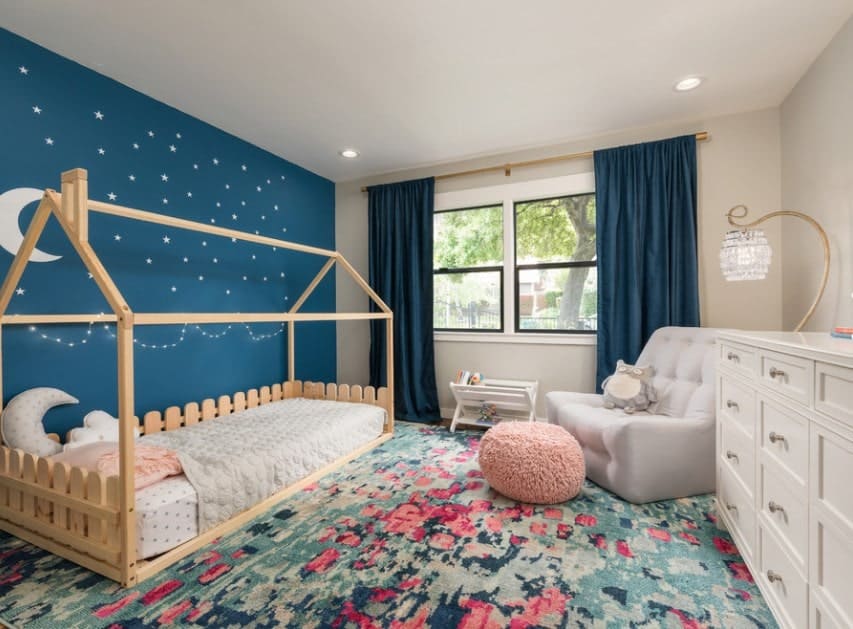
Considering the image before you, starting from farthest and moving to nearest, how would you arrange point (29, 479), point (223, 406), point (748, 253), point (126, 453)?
1. point (223, 406)
2. point (748, 253)
3. point (29, 479)
4. point (126, 453)

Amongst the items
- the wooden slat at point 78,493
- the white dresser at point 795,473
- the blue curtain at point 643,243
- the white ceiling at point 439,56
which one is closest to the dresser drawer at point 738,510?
the white dresser at point 795,473

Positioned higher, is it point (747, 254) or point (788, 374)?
point (747, 254)

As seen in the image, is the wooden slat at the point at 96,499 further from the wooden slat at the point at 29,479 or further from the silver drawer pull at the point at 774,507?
the silver drawer pull at the point at 774,507

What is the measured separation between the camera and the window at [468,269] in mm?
3625

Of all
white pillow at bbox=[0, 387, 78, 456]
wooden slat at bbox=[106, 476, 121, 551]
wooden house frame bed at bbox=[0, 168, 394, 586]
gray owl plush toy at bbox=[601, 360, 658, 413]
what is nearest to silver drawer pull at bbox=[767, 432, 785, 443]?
gray owl plush toy at bbox=[601, 360, 658, 413]

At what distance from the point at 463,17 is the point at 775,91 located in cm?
211

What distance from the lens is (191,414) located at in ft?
8.80

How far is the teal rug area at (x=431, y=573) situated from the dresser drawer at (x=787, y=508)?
0.32m

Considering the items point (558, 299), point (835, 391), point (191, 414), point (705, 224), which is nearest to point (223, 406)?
point (191, 414)

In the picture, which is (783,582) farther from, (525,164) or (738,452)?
(525,164)

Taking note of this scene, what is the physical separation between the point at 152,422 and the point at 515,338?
2668mm

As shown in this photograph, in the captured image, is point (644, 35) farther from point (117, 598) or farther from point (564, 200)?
point (117, 598)

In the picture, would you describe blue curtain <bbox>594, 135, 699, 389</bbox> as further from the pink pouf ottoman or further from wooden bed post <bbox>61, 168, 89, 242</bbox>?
wooden bed post <bbox>61, 168, 89, 242</bbox>

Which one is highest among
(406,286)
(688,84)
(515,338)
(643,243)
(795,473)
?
(688,84)
